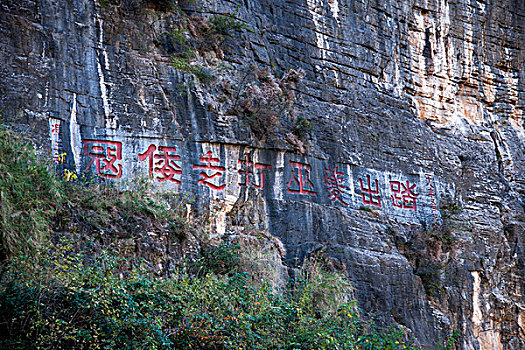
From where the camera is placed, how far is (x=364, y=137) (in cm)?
1183

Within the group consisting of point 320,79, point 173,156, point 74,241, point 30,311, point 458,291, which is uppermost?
point 320,79

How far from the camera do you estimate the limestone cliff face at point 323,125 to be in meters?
8.88

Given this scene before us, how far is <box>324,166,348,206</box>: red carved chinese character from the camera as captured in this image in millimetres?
10781

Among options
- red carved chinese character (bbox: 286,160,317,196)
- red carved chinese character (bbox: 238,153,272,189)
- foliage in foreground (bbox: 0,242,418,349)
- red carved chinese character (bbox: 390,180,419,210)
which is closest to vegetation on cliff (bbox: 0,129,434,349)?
foliage in foreground (bbox: 0,242,418,349)

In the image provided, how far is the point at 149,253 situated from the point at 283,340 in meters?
2.07

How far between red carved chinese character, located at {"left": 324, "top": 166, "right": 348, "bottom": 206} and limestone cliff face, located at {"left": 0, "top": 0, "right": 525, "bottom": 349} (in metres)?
0.02

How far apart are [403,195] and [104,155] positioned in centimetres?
577

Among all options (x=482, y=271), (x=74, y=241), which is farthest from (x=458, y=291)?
(x=74, y=241)

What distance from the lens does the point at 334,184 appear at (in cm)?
1089

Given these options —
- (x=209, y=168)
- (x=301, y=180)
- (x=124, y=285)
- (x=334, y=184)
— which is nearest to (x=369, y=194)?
(x=334, y=184)

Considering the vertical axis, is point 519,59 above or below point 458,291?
above

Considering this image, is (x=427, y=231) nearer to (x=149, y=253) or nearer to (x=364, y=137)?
(x=364, y=137)

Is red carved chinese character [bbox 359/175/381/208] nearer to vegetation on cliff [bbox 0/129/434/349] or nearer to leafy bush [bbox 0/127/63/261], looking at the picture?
vegetation on cliff [bbox 0/129/434/349]

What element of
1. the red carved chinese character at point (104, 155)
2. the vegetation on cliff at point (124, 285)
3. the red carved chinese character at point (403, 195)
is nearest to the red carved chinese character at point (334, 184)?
the red carved chinese character at point (403, 195)
